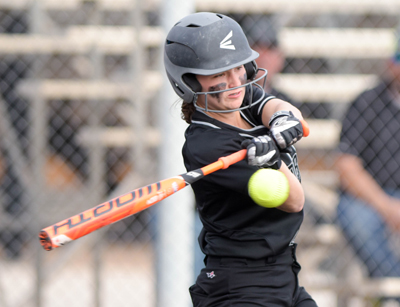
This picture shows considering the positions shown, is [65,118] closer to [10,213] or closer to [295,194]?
[10,213]

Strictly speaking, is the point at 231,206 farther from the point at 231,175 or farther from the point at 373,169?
the point at 373,169

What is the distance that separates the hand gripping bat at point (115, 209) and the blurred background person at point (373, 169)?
181 centimetres

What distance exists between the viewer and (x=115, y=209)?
6.11ft

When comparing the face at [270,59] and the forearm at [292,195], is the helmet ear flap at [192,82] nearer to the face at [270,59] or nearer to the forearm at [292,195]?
the forearm at [292,195]

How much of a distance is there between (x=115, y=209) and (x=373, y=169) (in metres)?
2.25

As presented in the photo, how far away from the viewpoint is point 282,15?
4500 millimetres

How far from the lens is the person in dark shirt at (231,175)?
200 centimetres

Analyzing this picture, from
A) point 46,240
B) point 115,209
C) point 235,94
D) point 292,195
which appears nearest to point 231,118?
point 235,94

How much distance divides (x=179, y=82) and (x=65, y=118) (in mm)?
3656

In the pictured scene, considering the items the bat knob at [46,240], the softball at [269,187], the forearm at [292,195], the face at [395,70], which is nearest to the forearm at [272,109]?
the forearm at [292,195]

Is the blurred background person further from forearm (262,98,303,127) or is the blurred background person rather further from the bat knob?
the bat knob

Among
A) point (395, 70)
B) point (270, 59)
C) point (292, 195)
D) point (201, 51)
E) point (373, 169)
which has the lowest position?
point (373, 169)

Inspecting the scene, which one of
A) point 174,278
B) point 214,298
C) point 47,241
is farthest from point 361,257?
point 47,241

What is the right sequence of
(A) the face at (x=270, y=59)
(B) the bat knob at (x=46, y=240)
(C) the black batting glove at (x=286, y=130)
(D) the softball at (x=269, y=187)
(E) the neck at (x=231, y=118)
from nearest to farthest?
(B) the bat knob at (x=46, y=240) < (D) the softball at (x=269, y=187) < (C) the black batting glove at (x=286, y=130) < (E) the neck at (x=231, y=118) < (A) the face at (x=270, y=59)
